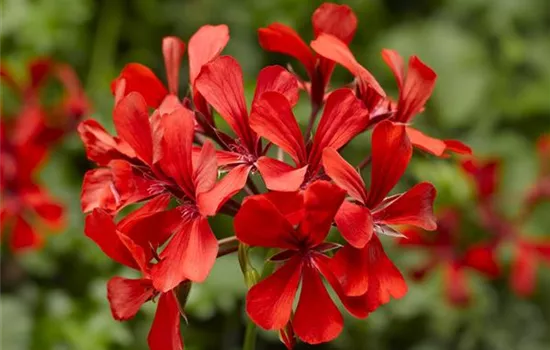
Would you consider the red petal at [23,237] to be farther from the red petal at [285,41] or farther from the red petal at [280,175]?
the red petal at [280,175]

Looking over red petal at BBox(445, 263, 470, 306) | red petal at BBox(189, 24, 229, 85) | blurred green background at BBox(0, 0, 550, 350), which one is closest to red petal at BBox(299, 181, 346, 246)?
red petal at BBox(189, 24, 229, 85)

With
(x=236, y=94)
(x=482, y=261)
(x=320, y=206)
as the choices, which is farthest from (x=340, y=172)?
(x=482, y=261)

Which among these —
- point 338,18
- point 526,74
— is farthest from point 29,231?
point 526,74

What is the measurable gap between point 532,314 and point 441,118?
0.58 m

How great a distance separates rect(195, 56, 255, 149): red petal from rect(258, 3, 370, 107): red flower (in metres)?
0.13

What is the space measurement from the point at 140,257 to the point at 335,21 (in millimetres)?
381

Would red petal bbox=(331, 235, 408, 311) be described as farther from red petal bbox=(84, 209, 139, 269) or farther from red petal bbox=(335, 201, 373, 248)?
red petal bbox=(84, 209, 139, 269)

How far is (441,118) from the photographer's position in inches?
95.7

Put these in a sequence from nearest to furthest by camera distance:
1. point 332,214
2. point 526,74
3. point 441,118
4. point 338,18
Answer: point 332,214
point 338,18
point 441,118
point 526,74

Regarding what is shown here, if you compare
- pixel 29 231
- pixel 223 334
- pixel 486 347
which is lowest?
pixel 486 347

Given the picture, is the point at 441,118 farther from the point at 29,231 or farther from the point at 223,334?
the point at 29,231

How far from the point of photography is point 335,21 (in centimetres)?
111

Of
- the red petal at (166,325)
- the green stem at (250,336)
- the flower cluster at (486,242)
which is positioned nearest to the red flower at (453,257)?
the flower cluster at (486,242)

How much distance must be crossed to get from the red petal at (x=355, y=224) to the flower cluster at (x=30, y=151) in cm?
97
